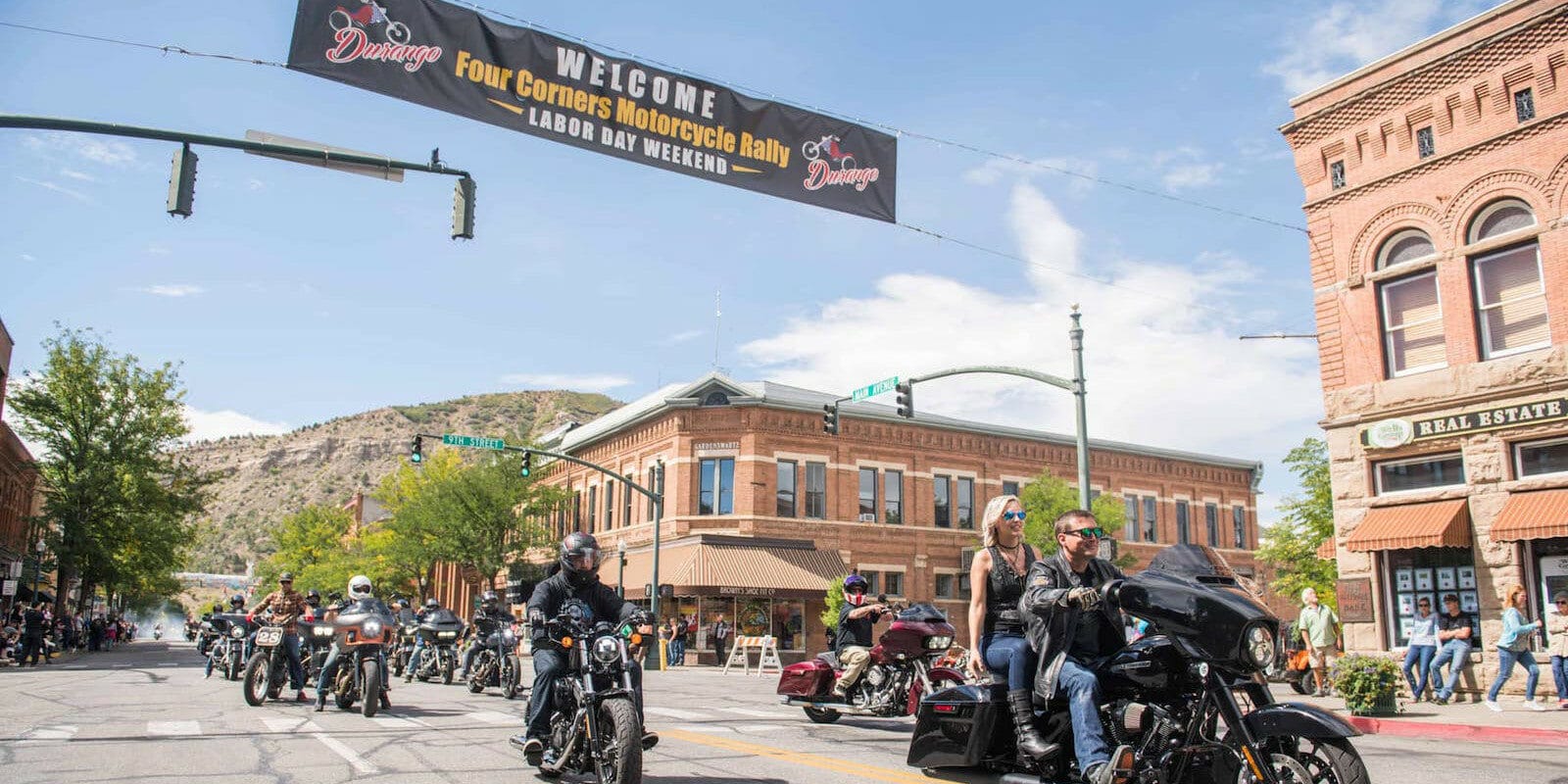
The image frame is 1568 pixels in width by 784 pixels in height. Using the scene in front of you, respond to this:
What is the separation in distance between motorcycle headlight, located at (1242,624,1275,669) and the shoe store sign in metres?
14.9

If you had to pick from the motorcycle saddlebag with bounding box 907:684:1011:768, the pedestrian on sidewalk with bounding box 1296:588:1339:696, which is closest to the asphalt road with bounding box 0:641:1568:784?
the motorcycle saddlebag with bounding box 907:684:1011:768

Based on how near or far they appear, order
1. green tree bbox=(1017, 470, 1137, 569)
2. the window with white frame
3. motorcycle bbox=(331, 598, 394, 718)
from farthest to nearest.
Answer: green tree bbox=(1017, 470, 1137, 569)
the window with white frame
motorcycle bbox=(331, 598, 394, 718)

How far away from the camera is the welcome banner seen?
450 inches

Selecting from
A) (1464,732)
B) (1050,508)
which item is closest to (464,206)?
(1464,732)

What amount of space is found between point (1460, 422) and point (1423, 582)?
273 centimetres

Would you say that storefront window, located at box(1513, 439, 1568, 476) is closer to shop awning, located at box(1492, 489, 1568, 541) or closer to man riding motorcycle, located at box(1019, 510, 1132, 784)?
shop awning, located at box(1492, 489, 1568, 541)

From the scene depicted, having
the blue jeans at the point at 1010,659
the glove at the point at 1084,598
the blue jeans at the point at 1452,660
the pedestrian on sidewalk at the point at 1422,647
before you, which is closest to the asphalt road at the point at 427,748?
the blue jeans at the point at 1010,659

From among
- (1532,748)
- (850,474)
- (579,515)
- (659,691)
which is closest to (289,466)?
(579,515)

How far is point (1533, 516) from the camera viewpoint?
53.5ft

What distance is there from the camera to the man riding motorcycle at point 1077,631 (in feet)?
17.4

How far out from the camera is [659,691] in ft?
63.1

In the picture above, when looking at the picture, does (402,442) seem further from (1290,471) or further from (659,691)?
(659,691)

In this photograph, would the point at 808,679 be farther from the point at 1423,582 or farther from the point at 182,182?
the point at 1423,582

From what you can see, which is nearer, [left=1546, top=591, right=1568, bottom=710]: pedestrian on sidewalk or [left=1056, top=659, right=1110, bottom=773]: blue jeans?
[left=1056, top=659, right=1110, bottom=773]: blue jeans
